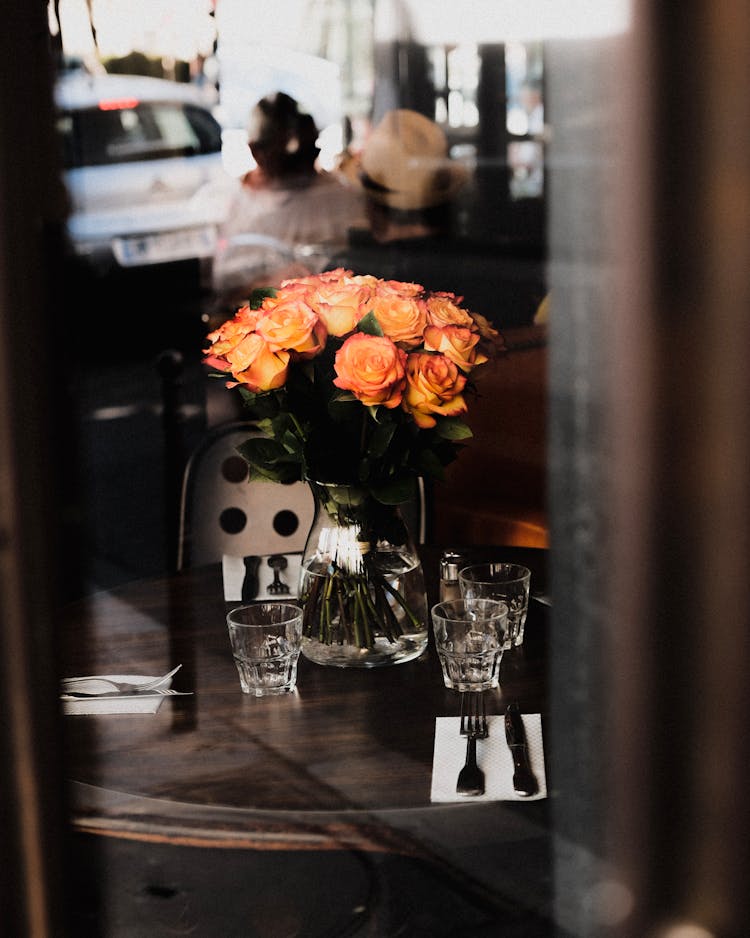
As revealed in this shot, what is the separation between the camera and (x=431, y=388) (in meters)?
0.99

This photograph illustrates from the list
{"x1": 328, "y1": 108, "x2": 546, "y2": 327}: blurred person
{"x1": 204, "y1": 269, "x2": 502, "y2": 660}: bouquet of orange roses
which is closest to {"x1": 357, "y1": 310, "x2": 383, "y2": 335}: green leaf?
{"x1": 204, "y1": 269, "x2": 502, "y2": 660}: bouquet of orange roses

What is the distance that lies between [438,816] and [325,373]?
414mm

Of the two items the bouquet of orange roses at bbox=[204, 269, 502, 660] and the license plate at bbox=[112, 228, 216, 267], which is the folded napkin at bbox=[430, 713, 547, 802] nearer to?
the bouquet of orange roses at bbox=[204, 269, 502, 660]

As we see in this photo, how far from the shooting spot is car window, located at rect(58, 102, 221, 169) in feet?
16.7

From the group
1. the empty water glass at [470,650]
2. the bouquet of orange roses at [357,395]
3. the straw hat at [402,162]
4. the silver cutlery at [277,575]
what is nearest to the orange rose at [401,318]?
the bouquet of orange roses at [357,395]

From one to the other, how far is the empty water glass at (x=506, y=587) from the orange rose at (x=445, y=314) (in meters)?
0.25

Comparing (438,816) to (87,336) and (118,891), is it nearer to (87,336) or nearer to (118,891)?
(118,891)

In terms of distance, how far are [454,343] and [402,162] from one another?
3.45 meters

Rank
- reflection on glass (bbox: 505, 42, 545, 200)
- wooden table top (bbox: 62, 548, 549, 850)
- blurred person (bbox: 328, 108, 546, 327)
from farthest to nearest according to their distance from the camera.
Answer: reflection on glass (bbox: 505, 42, 545, 200), blurred person (bbox: 328, 108, 546, 327), wooden table top (bbox: 62, 548, 549, 850)

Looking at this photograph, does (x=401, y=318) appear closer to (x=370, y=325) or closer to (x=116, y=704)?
(x=370, y=325)

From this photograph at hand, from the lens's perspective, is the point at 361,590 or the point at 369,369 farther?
the point at 361,590

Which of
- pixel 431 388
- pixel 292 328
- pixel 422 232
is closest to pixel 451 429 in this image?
pixel 431 388

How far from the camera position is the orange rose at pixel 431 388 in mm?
Result: 987

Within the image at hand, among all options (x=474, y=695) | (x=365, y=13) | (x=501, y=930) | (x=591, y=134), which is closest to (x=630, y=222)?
(x=591, y=134)
